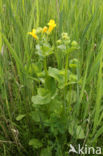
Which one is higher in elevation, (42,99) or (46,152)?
(42,99)

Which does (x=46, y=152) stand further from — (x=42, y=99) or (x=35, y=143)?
(x=42, y=99)

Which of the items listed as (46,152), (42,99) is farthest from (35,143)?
(42,99)

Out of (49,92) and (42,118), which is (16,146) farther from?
(49,92)

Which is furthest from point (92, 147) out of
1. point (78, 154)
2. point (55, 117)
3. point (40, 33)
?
point (40, 33)

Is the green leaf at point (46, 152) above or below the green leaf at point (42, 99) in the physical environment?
below

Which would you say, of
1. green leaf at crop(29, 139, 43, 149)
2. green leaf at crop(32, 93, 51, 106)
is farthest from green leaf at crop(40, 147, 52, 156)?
green leaf at crop(32, 93, 51, 106)

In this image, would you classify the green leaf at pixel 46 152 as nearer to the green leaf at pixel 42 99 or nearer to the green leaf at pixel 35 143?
the green leaf at pixel 35 143

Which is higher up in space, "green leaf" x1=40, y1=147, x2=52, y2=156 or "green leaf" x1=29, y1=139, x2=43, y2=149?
"green leaf" x1=29, y1=139, x2=43, y2=149

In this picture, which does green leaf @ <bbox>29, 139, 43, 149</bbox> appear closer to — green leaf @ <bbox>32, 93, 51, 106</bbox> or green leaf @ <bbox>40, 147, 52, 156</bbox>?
green leaf @ <bbox>40, 147, 52, 156</bbox>

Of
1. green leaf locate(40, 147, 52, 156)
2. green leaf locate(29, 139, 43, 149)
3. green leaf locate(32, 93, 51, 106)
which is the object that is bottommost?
green leaf locate(40, 147, 52, 156)
